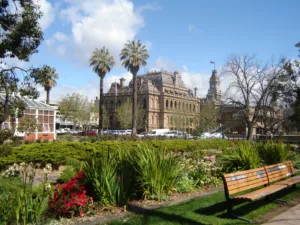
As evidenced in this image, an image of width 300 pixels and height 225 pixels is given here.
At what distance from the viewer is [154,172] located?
280 inches

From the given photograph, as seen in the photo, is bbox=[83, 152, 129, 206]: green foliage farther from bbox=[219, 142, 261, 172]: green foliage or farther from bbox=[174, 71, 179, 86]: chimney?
bbox=[174, 71, 179, 86]: chimney

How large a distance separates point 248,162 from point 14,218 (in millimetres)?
7574

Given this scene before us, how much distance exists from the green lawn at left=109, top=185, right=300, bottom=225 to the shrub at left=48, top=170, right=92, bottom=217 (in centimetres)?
87

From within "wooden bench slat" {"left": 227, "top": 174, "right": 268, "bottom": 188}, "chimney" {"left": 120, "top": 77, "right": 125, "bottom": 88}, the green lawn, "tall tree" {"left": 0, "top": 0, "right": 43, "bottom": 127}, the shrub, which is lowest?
the green lawn

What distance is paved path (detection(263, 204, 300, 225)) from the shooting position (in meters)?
5.71

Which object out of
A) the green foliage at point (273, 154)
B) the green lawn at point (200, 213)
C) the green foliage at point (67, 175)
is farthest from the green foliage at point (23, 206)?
the green foliage at point (273, 154)

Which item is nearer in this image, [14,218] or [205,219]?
[14,218]

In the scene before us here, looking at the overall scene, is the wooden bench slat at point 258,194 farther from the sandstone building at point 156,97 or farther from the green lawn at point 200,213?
the sandstone building at point 156,97

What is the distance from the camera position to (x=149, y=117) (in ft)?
288

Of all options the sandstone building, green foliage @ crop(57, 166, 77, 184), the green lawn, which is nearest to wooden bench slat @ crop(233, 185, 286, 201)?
the green lawn

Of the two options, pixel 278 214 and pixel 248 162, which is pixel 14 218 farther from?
pixel 248 162

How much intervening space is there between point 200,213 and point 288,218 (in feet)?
5.26

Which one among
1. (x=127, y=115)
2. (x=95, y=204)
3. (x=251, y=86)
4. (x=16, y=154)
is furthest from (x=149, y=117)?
(x=95, y=204)

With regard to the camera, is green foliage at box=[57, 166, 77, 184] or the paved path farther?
green foliage at box=[57, 166, 77, 184]
